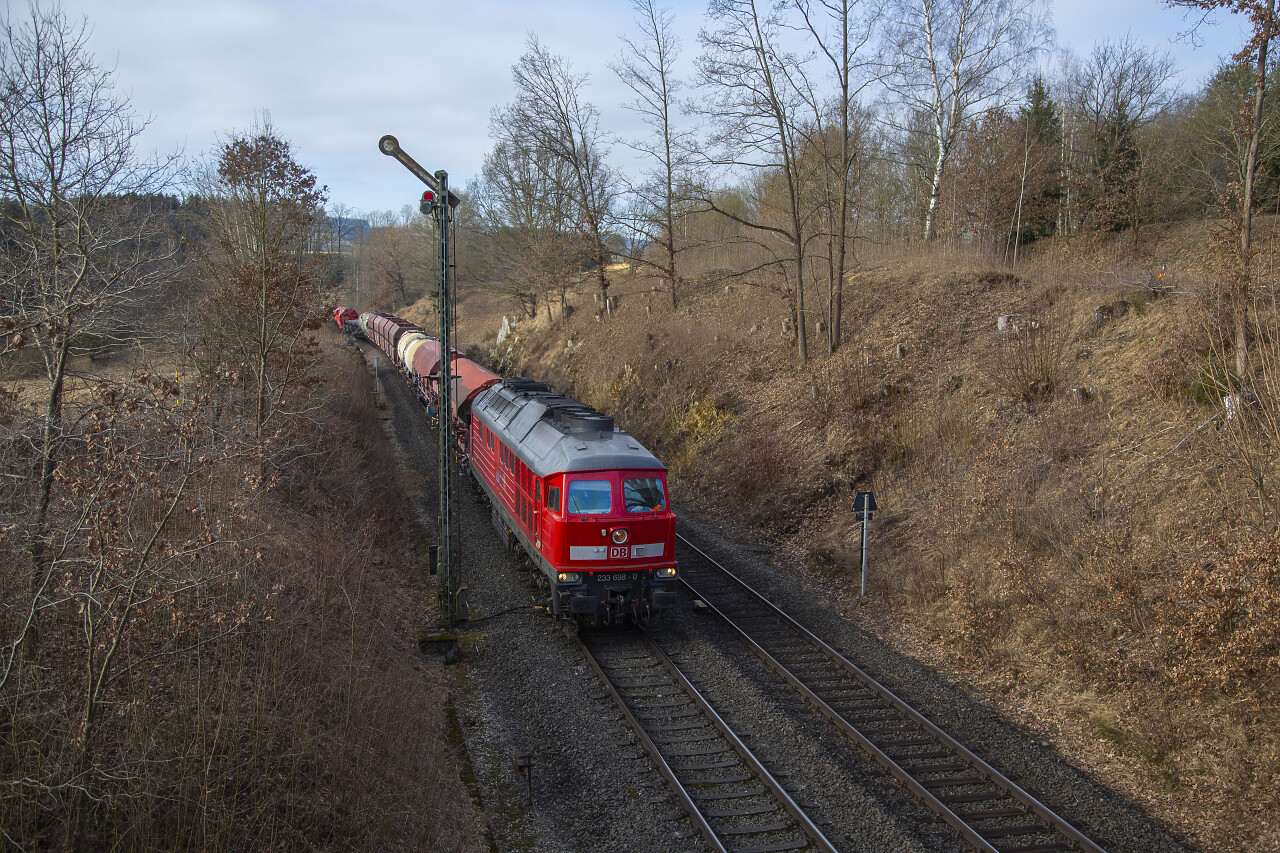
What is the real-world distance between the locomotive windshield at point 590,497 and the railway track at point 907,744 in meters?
3.02

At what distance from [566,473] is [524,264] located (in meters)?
26.8

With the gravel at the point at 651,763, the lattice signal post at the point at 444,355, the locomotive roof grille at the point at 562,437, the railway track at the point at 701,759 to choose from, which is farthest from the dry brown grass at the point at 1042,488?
the lattice signal post at the point at 444,355

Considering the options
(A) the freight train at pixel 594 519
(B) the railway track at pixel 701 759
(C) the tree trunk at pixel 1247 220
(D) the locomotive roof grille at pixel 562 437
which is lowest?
(B) the railway track at pixel 701 759

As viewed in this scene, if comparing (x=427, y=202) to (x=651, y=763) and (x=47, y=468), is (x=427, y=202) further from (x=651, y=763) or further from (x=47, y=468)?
(x=651, y=763)

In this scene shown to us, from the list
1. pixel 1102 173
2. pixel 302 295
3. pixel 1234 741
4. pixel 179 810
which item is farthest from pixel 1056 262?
pixel 179 810

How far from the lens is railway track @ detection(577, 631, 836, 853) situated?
6.90 meters

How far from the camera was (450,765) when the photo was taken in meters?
8.23

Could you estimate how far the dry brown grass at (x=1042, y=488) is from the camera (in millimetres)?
7727

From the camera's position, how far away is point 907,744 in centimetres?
830

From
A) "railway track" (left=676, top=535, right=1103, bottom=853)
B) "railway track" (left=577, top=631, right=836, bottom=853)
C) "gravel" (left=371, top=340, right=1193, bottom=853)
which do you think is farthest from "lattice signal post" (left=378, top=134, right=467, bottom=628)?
"railway track" (left=676, top=535, right=1103, bottom=853)

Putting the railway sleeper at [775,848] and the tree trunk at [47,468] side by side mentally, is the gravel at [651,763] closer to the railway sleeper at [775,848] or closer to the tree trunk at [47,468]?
the railway sleeper at [775,848]

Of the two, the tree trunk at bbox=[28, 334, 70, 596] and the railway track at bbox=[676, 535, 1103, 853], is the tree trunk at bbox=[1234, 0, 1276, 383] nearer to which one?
the railway track at bbox=[676, 535, 1103, 853]

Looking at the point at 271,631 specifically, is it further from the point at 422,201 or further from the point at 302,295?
the point at 302,295

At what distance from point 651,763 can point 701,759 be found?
1.86 ft
